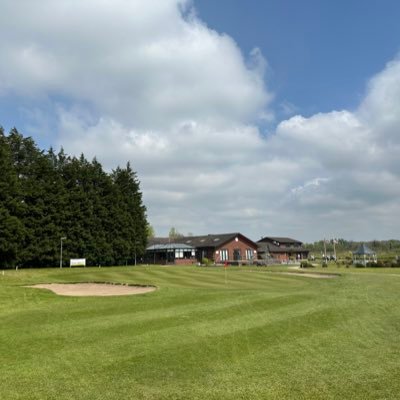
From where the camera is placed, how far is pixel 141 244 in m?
76.0

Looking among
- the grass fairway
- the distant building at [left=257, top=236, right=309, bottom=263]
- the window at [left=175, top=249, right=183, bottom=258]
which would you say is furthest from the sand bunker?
the distant building at [left=257, top=236, right=309, bottom=263]

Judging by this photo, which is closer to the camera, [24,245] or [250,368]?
[250,368]

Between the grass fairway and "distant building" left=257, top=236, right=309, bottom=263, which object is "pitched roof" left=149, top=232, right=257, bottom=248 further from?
the grass fairway

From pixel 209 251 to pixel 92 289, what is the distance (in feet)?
183

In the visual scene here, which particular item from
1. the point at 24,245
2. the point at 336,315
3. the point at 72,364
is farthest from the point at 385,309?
the point at 24,245

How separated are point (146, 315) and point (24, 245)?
157 ft

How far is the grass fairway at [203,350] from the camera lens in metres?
7.64

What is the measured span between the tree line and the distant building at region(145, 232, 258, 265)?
276 inches

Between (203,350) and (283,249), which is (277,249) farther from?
(203,350)

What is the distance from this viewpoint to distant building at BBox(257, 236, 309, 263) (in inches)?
3885

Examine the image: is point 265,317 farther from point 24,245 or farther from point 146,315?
point 24,245

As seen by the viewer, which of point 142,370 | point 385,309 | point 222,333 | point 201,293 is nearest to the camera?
point 142,370

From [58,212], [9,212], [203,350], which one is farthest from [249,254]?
[203,350]

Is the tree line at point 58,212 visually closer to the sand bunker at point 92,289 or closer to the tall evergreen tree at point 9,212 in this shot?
the tall evergreen tree at point 9,212
